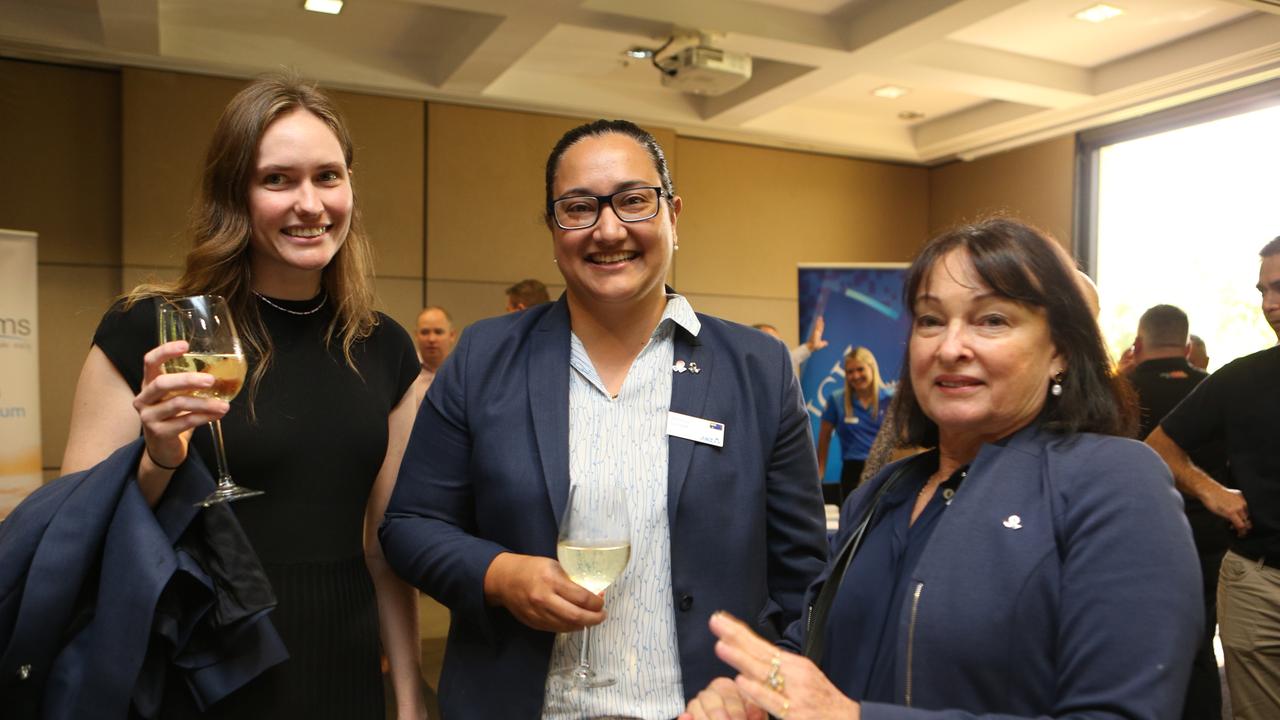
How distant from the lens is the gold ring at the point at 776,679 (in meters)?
1.11

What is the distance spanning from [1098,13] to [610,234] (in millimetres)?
5660

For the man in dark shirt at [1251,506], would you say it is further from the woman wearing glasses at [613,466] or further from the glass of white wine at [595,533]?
the glass of white wine at [595,533]

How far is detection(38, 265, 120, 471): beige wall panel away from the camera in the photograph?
Answer: 627cm

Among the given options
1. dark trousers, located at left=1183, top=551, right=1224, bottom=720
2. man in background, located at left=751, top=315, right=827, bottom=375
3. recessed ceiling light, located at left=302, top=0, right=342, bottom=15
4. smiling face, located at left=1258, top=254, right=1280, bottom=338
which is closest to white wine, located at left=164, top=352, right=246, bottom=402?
dark trousers, located at left=1183, top=551, right=1224, bottom=720

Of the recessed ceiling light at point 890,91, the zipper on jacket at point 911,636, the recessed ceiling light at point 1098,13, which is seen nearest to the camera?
the zipper on jacket at point 911,636

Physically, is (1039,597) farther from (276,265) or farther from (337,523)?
(276,265)

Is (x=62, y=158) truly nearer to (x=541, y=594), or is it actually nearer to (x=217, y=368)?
(x=217, y=368)

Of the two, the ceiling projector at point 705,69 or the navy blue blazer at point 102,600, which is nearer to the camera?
the navy blue blazer at point 102,600

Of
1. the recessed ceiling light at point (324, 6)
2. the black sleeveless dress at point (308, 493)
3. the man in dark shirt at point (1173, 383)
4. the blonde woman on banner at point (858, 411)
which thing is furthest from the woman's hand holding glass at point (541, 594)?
the recessed ceiling light at point (324, 6)

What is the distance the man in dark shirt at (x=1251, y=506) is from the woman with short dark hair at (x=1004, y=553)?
2.46 metres

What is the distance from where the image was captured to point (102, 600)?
130 centimetres

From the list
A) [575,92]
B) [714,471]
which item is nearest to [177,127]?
[575,92]

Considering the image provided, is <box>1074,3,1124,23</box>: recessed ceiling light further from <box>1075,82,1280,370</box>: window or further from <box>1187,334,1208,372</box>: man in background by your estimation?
<box>1187,334,1208,372</box>: man in background

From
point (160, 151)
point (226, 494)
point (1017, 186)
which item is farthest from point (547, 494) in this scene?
point (1017, 186)
